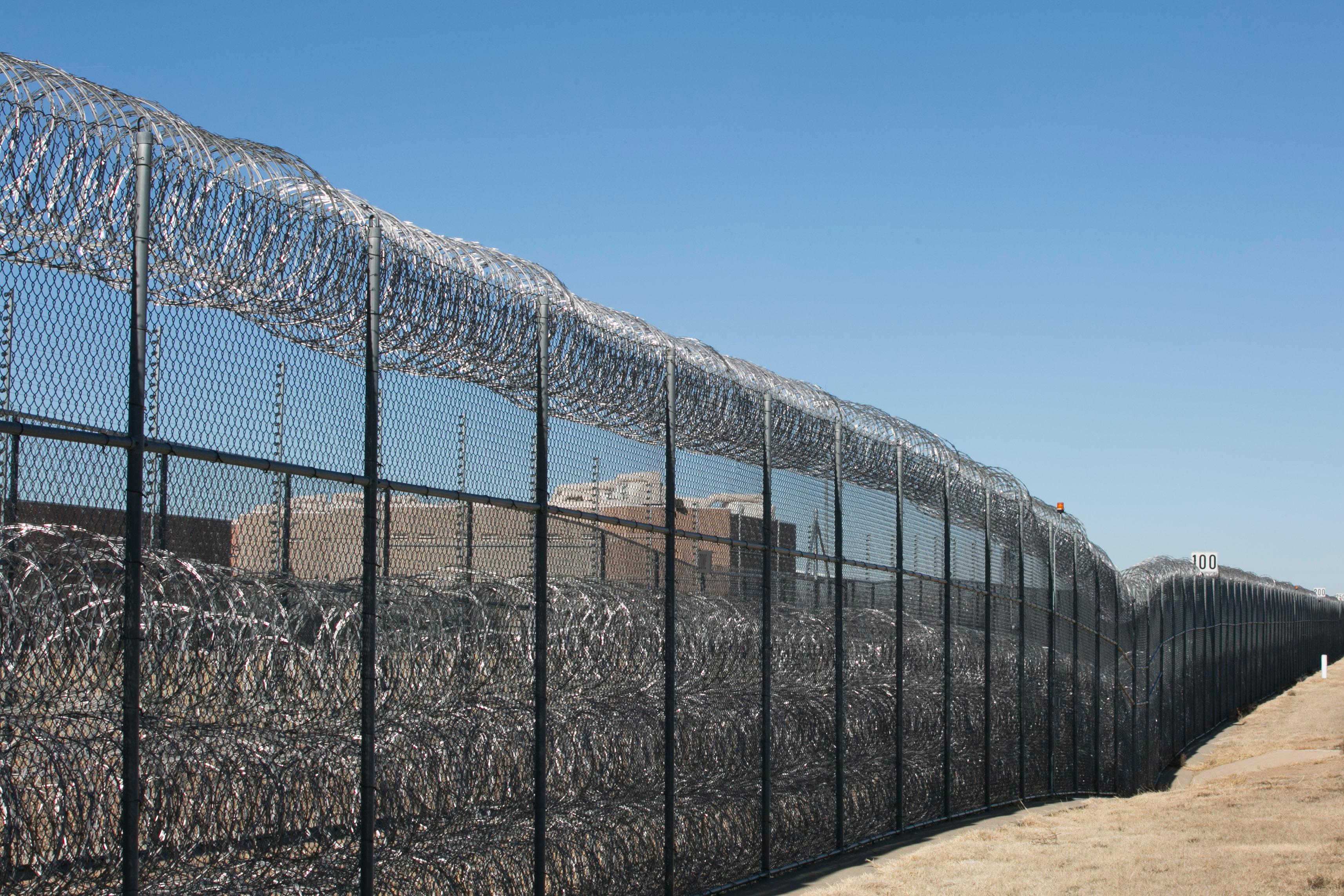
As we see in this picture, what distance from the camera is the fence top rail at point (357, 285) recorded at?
164 inches

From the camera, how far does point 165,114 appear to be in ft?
15.1

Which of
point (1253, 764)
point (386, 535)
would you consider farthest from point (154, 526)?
point (1253, 764)

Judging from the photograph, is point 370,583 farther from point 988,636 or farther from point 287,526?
point 988,636

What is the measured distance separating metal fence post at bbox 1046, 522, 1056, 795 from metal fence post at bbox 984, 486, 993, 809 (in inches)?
64.8

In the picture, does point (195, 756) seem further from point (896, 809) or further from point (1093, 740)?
point (1093, 740)

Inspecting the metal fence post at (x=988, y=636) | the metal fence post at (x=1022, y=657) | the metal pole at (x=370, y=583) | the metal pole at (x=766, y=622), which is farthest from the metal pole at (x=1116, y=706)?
the metal pole at (x=370, y=583)

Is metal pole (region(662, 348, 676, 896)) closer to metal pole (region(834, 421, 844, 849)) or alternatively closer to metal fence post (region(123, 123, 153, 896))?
metal pole (region(834, 421, 844, 849))

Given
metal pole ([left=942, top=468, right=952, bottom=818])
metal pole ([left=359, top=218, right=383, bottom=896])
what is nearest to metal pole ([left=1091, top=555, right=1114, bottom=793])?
metal pole ([left=942, top=468, right=952, bottom=818])

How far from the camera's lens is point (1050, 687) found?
15000 millimetres

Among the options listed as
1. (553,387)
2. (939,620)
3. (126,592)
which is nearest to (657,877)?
(553,387)

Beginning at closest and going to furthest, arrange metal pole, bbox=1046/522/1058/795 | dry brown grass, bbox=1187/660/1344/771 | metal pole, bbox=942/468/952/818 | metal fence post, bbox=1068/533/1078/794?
metal pole, bbox=942/468/952/818 < metal pole, bbox=1046/522/1058/795 < metal fence post, bbox=1068/533/1078/794 < dry brown grass, bbox=1187/660/1344/771

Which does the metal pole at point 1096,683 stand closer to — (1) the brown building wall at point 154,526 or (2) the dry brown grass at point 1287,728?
(2) the dry brown grass at point 1287,728

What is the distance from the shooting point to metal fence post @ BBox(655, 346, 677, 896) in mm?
7281

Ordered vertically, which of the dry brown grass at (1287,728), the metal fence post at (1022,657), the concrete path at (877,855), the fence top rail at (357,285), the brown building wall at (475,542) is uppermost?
the fence top rail at (357,285)
